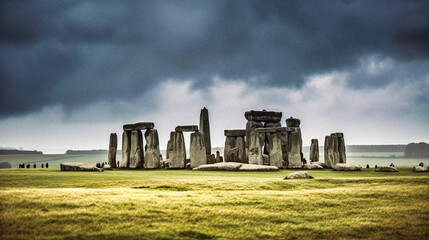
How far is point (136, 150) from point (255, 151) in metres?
8.89

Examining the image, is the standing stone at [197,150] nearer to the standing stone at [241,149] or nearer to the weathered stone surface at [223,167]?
the weathered stone surface at [223,167]

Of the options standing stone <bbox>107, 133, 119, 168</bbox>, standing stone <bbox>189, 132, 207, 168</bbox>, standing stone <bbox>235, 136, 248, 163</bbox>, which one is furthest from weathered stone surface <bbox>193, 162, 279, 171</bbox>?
standing stone <bbox>107, 133, 119, 168</bbox>

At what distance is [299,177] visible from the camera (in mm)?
15938

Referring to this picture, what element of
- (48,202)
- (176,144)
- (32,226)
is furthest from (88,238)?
(176,144)

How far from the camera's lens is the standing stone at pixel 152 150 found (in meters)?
26.5

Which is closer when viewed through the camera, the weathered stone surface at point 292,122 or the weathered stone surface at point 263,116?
the weathered stone surface at point 292,122

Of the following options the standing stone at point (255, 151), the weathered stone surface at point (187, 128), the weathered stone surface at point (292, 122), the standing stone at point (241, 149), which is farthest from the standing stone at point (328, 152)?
the weathered stone surface at point (187, 128)

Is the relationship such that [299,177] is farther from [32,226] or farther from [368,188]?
[32,226]

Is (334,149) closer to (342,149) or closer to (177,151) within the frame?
(342,149)

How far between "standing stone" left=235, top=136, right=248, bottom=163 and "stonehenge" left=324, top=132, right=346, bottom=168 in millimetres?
6263

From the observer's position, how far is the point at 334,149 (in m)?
27.8

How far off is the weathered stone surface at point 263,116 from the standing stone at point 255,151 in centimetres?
401

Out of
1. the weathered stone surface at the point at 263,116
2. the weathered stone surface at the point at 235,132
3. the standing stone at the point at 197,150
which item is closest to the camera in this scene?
the standing stone at the point at 197,150

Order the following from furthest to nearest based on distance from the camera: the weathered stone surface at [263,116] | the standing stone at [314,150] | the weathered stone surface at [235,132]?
1. the standing stone at [314,150]
2. the weathered stone surface at [263,116]
3. the weathered stone surface at [235,132]
